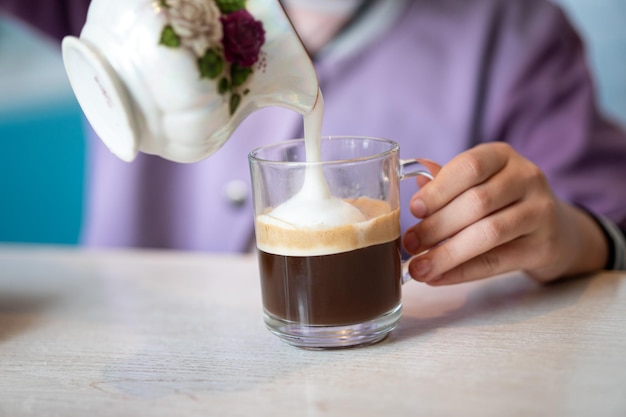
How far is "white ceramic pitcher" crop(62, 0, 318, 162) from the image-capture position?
490 mm

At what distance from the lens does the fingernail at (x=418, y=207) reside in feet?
2.25

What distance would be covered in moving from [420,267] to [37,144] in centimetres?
125

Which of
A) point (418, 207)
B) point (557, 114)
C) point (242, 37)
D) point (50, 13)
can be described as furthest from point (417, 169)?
point (50, 13)

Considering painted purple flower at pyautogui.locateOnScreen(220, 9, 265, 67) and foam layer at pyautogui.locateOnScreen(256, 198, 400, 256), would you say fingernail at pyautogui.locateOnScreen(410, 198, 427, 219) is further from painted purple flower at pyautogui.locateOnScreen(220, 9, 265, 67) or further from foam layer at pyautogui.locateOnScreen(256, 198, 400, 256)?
painted purple flower at pyautogui.locateOnScreen(220, 9, 265, 67)

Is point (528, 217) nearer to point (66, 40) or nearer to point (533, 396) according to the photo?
point (533, 396)

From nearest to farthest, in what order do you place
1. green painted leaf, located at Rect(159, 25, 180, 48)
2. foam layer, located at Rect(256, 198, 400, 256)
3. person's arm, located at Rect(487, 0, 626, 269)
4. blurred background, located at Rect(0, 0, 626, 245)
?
green painted leaf, located at Rect(159, 25, 180, 48), foam layer, located at Rect(256, 198, 400, 256), person's arm, located at Rect(487, 0, 626, 269), blurred background, located at Rect(0, 0, 626, 245)

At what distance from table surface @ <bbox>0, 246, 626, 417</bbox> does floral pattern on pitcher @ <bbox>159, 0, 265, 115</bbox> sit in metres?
0.23

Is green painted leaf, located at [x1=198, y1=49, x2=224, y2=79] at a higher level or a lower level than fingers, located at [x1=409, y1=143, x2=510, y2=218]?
higher

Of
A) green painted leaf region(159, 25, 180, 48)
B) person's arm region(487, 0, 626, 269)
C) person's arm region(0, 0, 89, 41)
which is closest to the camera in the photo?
green painted leaf region(159, 25, 180, 48)

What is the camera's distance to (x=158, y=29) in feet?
1.60

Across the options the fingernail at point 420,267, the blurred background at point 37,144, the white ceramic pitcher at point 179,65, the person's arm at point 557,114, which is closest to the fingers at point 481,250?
the fingernail at point 420,267

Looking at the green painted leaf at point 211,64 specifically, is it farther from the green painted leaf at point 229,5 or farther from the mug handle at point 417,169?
the mug handle at point 417,169

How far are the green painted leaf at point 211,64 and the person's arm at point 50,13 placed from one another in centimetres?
91

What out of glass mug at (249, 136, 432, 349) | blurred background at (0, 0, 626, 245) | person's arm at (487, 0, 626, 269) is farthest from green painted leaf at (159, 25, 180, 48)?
blurred background at (0, 0, 626, 245)
